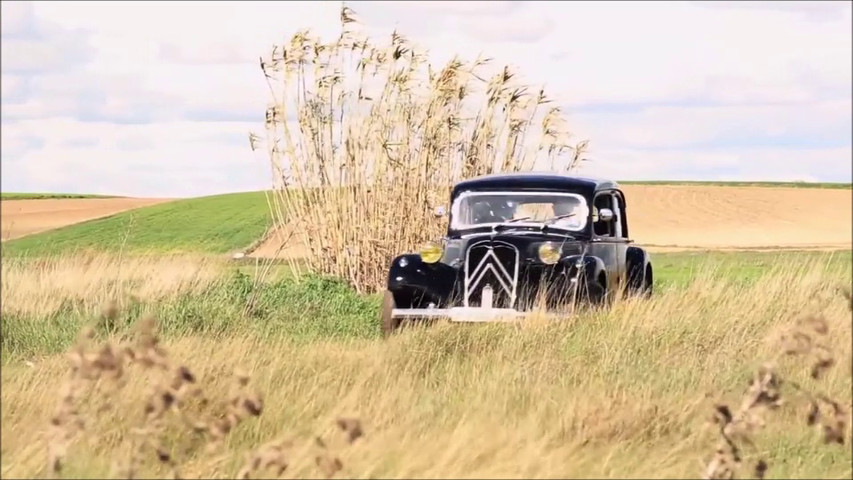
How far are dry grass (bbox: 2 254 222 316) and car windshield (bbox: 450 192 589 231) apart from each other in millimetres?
3099

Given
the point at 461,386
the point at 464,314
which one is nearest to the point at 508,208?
the point at 464,314

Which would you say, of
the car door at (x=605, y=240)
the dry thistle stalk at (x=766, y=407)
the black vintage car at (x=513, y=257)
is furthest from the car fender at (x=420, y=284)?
the dry thistle stalk at (x=766, y=407)

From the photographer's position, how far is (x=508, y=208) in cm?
1188

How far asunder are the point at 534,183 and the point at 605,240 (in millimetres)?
865

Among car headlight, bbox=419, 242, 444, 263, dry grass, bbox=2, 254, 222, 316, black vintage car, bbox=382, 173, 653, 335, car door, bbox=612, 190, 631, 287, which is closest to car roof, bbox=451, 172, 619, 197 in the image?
black vintage car, bbox=382, 173, 653, 335

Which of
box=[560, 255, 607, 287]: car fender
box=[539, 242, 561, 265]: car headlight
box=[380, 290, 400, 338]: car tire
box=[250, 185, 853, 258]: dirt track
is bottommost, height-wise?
box=[250, 185, 853, 258]: dirt track

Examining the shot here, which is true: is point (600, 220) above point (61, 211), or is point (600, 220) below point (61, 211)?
above

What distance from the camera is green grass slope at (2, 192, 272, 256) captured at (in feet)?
105

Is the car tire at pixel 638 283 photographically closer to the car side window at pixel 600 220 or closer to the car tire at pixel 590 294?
the car side window at pixel 600 220

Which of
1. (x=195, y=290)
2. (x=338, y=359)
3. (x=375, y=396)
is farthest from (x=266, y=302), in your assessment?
(x=375, y=396)

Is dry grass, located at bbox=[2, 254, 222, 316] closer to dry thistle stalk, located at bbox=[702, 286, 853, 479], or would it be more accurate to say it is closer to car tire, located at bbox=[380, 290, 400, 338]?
car tire, located at bbox=[380, 290, 400, 338]

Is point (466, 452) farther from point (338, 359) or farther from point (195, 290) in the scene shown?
point (195, 290)

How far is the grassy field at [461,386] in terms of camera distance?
5.52 m

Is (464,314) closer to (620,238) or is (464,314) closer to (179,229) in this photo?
(620,238)
